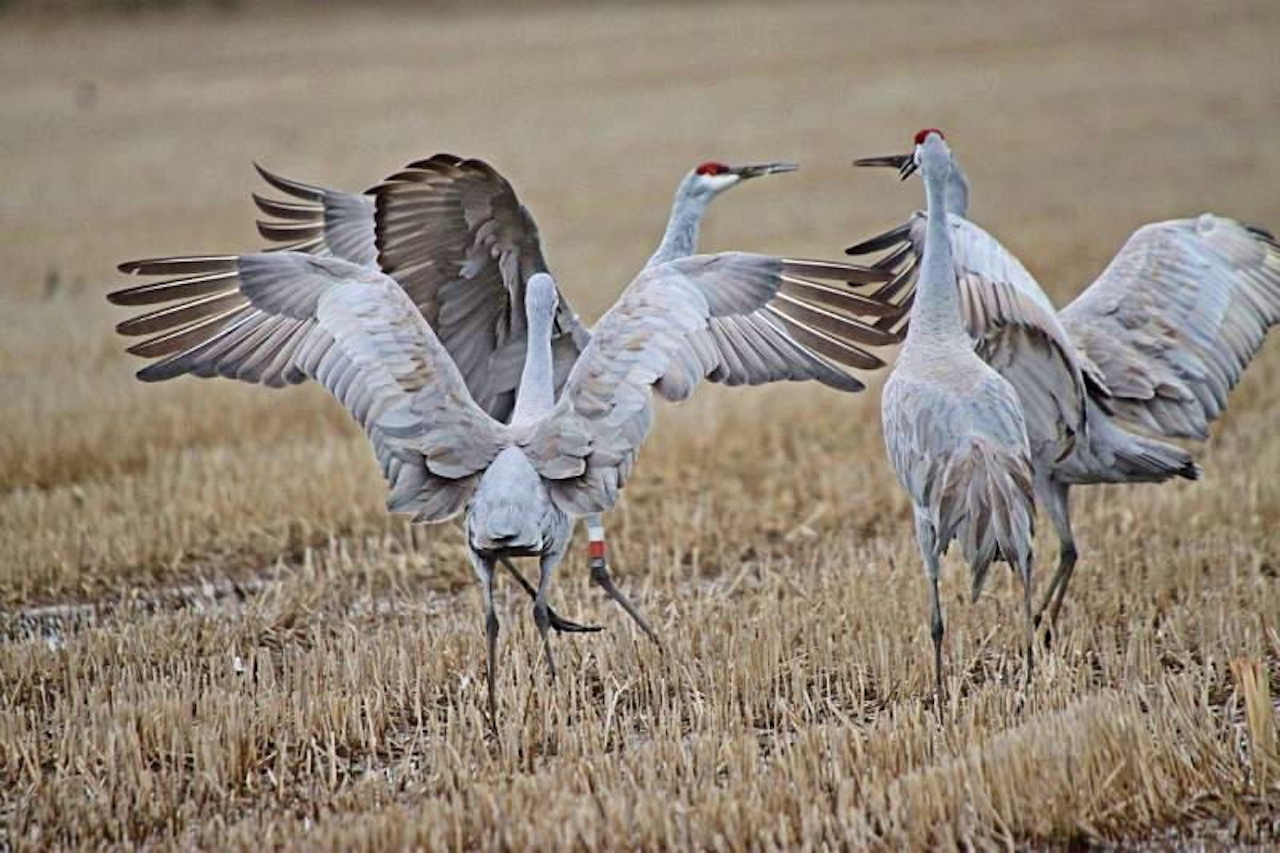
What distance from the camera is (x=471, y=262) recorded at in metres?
6.78

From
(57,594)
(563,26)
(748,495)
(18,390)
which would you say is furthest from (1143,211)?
(563,26)

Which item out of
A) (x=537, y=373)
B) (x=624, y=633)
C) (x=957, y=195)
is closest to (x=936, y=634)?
(x=624, y=633)

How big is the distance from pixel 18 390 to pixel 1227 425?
776cm

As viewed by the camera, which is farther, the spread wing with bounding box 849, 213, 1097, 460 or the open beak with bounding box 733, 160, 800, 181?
the open beak with bounding box 733, 160, 800, 181

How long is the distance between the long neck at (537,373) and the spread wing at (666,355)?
216 mm

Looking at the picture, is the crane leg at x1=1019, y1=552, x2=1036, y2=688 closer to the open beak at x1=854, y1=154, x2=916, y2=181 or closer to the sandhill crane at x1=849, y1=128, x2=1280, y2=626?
the sandhill crane at x1=849, y1=128, x2=1280, y2=626

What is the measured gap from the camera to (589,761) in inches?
190

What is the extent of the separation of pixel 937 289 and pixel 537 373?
1.51m

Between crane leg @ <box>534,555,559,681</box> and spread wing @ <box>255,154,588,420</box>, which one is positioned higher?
spread wing @ <box>255,154,588,420</box>

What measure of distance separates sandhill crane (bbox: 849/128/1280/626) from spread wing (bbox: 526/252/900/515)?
47 centimetres

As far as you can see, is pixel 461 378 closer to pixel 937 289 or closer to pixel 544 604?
pixel 544 604

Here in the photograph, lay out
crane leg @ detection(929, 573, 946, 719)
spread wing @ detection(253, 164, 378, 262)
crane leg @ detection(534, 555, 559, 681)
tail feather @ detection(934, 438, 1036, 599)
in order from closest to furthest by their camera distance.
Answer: tail feather @ detection(934, 438, 1036, 599) → crane leg @ detection(929, 573, 946, 719) → crane leg @ detection(534, 555, 559, 681) → spread wing @ detection(253, 164, 378, 262)

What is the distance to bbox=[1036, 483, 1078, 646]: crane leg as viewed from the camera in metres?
6.31

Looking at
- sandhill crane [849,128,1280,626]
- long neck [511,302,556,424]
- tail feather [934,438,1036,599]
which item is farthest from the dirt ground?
long neck [511,302,556,424]
